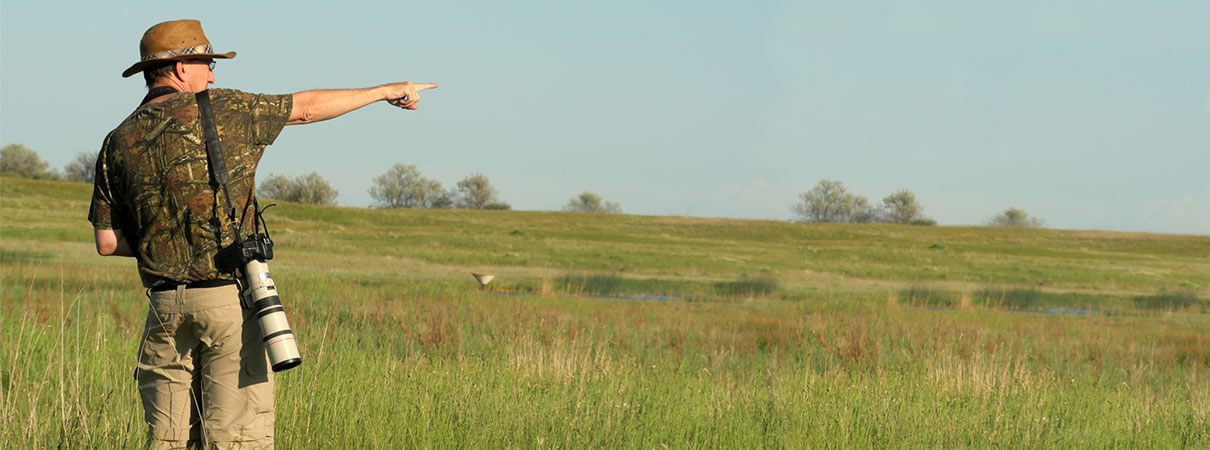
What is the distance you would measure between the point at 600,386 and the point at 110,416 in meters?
3.26

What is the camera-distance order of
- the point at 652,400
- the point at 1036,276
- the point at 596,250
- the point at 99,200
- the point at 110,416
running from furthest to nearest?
the point at 596,250 < the point at 1036,276 < the point at 652,400 < the point at 110,416 < the point at 99,200

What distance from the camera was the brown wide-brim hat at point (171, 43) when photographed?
3961 millimetres

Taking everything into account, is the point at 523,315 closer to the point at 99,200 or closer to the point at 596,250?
the point at 99,200

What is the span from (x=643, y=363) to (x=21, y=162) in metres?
131

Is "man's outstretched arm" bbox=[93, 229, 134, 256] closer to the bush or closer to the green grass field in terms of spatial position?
the green grass field

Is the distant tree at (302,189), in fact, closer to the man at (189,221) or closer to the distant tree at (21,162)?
the distant tree at (21,162)

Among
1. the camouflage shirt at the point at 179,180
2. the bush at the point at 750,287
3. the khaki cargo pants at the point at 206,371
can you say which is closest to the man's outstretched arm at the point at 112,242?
the camouflage shirt at the point at 179,180

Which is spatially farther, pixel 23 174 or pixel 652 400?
pixel 23 174

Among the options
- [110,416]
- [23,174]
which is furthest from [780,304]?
[23,174]

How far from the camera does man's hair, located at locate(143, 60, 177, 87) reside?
4.05m

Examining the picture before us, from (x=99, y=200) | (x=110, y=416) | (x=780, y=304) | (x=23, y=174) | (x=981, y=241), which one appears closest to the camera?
(x=99, y=200)

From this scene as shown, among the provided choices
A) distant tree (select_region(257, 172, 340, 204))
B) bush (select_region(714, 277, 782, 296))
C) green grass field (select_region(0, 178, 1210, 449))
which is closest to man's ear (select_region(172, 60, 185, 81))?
green grass field (select_region(0, 178, 1210, 449))

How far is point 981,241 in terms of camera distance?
81.6 m

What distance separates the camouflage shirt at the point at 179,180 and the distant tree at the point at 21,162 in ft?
419
